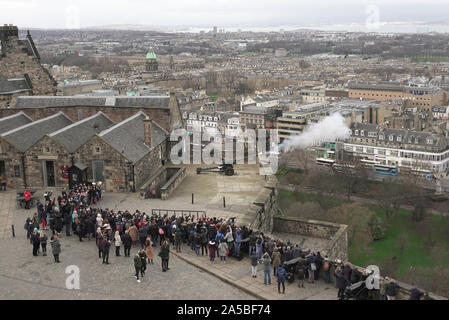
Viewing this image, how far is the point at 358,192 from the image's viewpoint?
291 ft

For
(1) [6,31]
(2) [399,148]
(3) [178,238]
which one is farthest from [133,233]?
(2) [399,148]

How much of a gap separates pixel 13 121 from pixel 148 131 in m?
7.67

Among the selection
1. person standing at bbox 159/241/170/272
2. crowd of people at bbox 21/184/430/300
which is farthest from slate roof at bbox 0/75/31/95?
person standing at bbox 159/241/170/272

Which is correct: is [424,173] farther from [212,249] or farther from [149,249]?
[149,249]

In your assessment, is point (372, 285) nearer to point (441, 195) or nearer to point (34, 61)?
point (34, 61)

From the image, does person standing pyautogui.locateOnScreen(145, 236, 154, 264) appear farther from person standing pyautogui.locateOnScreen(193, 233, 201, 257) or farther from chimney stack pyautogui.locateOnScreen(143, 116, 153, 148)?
chimney stack pyautogui.locateOnScreen(143, 116, 153, 148)

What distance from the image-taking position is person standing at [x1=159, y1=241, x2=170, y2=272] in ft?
55.6

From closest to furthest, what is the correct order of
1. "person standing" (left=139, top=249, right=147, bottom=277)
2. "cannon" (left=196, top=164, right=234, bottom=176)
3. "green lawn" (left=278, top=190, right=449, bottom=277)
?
1. "person standing" (left=139, top=249, right=147, bottom=277)
2. "cannon" (left=196, top=164, right=234, bottom=176)
3. "green lawn" (left=278, top=190, right=449, bottom=277)

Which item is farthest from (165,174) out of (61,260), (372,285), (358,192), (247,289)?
(358,192)

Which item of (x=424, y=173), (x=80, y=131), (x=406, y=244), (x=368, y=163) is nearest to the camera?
(x=80, y=131)

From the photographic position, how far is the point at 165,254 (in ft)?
56.1

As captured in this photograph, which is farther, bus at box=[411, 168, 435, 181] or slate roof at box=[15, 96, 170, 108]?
bus at box=[411, 168, 435, 181]

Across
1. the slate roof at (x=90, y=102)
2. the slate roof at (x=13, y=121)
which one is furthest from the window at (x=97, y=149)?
the slate roof at (x=90, y=102)

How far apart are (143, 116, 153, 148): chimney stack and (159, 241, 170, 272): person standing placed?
11.8 m
